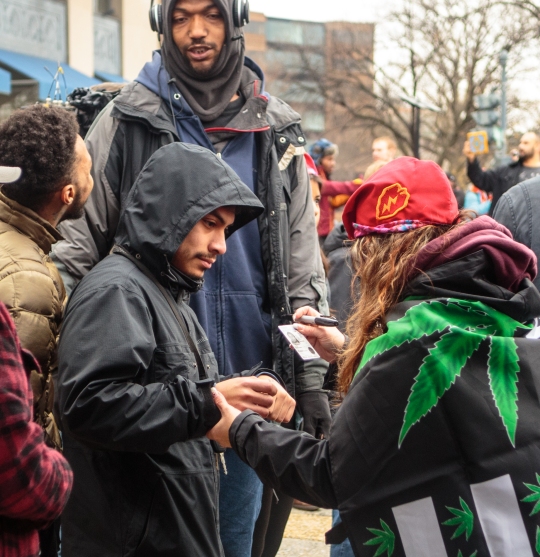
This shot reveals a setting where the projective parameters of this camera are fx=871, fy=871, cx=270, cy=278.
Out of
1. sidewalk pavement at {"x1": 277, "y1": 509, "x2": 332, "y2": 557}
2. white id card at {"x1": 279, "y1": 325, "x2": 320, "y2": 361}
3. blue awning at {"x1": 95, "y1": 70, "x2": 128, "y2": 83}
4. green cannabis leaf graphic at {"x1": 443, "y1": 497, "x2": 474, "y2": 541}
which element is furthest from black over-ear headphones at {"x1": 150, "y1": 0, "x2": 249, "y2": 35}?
blue awning at {"x1": 95, "y1": 70, "x2": 128, "y2": 83}

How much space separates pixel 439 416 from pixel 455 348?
161 mm

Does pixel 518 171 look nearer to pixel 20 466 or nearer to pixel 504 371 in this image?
pixel 504 371

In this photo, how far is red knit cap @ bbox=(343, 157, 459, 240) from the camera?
228cm

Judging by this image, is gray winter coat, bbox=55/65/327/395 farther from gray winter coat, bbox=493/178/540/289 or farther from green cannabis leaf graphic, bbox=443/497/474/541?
green cannabis leaf graphic, bbox=443/497/474/541

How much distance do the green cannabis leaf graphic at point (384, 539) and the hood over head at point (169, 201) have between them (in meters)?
0.98

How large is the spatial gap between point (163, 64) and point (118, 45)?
14971 millimetres

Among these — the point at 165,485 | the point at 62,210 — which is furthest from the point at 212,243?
the point at 165,485

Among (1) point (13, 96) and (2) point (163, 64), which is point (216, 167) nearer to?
(2) point (163, 64)

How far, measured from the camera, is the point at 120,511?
92.3 inches

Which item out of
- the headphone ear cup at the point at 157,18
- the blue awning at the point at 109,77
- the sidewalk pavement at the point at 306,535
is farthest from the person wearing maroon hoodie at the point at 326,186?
the blue awning at the point at 109,77

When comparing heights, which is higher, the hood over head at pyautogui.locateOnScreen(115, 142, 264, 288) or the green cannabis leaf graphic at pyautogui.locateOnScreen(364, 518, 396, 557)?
the hood over head at pyautogui.locateOnScreen(115, 142, 264, 288)

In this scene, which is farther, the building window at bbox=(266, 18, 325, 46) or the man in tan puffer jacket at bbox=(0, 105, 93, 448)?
the building window at bbox=(266, 18, 325, 46)

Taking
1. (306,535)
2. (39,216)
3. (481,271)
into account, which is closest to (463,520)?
(481,271)

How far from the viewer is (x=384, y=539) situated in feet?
6.80
